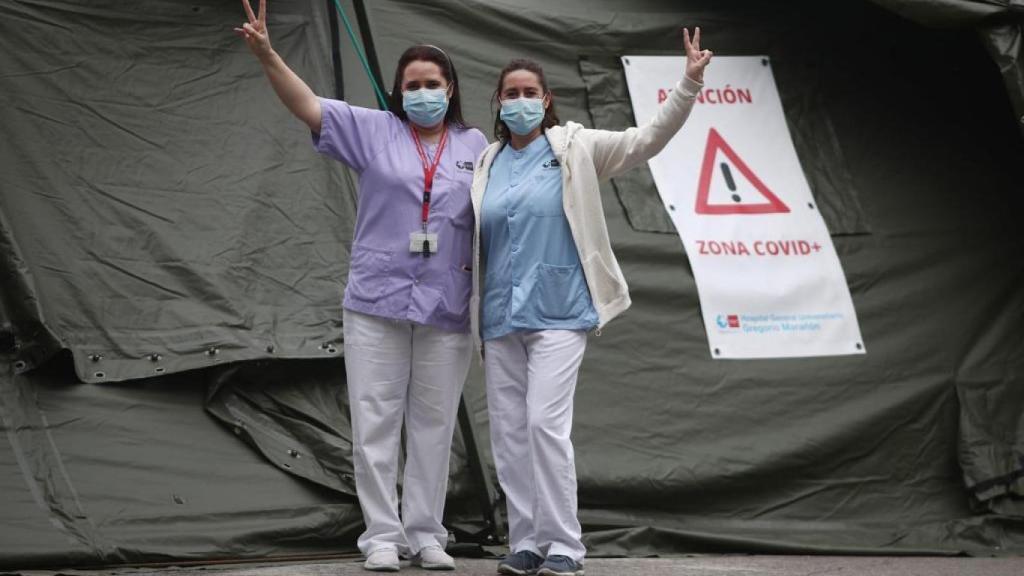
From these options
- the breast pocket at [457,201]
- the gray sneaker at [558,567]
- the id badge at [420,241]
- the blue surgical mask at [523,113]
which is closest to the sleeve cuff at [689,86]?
the blue surgical mask at [523,113]

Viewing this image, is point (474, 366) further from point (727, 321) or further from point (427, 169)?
point (427, 169)

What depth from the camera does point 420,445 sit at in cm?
428

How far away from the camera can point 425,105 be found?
A: 13.9 feet

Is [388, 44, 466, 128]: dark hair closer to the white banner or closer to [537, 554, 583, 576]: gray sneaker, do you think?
[537, 554, 583, 576]: gray sneaker

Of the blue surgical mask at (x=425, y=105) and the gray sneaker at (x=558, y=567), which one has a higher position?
the blue surgical mask at (x=425, y=105)

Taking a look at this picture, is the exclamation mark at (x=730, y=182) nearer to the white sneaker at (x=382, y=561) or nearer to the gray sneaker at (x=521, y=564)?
the gray sneaker at (x=521, y=564)

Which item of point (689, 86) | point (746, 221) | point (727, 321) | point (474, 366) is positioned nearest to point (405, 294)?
point (689, 86)

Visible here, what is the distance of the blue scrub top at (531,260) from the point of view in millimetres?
4109

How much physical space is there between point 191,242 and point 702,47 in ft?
7.02

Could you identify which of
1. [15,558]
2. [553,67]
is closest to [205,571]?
[15,558]

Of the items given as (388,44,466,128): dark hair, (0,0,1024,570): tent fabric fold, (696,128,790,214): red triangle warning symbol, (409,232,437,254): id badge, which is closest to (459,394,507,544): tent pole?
(0,0,1024,570): tent fabric fold

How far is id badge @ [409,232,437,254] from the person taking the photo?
13.6 ft

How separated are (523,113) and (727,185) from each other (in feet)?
5.70

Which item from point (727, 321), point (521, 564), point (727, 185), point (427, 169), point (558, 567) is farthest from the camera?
point (727, 185)
